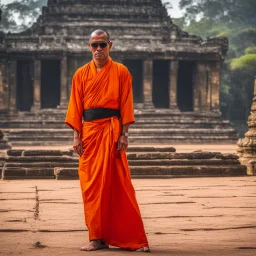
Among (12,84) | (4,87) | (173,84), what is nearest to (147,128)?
(173,84)

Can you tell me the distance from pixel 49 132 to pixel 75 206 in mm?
19636

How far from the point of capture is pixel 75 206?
7824 mm

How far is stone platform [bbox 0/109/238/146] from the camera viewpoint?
26.9 metres

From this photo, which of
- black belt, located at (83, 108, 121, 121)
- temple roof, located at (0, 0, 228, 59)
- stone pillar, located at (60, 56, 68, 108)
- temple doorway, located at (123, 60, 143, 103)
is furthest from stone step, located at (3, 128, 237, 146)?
black belt, located at (83, 108, 121, 121)

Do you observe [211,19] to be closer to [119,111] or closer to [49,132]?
[49,132]

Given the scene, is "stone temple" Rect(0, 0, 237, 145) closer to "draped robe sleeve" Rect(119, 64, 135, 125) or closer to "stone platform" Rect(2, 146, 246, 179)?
"stone platform" Rect(2, 146, 246, 179)

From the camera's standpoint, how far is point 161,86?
3366cm

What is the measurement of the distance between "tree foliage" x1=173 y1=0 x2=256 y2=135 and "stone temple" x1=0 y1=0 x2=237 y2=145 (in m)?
10.8

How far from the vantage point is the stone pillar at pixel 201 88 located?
104 ft

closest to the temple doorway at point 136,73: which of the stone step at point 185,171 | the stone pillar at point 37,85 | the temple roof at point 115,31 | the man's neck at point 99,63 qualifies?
the temple roof at point 115,31

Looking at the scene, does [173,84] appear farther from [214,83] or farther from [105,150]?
[105,150]

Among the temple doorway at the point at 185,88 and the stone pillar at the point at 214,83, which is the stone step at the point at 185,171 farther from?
the temple doorway at the point at 185,88

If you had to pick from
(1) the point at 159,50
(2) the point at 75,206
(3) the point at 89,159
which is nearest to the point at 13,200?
(2) the point at 75,206

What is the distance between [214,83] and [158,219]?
25.7 metres
